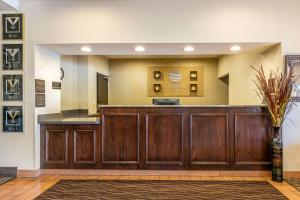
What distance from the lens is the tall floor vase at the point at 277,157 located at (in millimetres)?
4305

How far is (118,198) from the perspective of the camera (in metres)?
3.61

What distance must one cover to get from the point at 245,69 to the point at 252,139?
6.70 feet

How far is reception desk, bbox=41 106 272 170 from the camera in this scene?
463 cm

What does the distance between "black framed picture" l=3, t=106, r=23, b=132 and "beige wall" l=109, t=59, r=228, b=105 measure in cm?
410

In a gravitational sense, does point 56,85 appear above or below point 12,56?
below

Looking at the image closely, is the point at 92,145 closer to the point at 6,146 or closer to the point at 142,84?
the point at 6,146

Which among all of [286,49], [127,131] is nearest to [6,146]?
[127,131]

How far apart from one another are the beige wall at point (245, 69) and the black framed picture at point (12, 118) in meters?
4.02

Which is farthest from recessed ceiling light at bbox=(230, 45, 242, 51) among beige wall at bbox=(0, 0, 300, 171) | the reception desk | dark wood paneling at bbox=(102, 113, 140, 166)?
dark wood paneling at bbox=(102, 113, 140, 166)

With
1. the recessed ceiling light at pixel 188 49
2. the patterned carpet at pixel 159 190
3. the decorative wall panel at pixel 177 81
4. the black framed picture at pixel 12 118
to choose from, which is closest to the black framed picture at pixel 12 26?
the black framed picture at pixel 12 118

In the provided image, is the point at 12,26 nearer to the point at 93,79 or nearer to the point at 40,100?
the point at 40,100

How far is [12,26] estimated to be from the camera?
455cm

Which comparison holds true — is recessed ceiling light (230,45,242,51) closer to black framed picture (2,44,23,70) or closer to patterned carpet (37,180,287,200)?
patterned carpet (37,180,287,200)

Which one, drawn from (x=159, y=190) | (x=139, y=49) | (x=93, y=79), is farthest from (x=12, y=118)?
(x=93, y=79)
